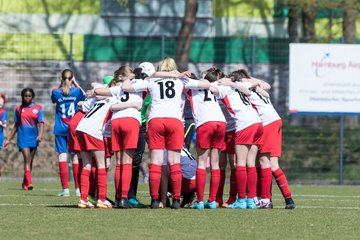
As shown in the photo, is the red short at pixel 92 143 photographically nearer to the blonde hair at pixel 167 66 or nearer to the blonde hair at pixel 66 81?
the blonde hair at pixel 167 66

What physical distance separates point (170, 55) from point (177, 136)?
578 inches

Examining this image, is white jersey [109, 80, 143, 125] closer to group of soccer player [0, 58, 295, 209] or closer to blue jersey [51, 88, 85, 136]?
group of soccer player [0, 58, 295, 209]

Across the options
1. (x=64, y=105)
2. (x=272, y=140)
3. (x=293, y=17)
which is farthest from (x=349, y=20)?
(x=272, y=140)

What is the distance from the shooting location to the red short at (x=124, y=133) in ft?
55.8

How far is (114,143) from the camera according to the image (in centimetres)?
1712

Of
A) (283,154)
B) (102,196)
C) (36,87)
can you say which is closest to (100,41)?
(36,87)

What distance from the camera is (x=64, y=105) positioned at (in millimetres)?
22078

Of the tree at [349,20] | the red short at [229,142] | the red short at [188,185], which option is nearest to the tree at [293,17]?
the tree at [349,20]

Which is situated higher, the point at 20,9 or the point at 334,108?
the point at 20,9

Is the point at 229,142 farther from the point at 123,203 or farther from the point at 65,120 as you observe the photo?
Answer: the point at 65,120

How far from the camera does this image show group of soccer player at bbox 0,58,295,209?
17.0m

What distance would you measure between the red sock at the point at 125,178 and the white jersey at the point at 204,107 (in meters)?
1.14

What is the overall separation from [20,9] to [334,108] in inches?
572

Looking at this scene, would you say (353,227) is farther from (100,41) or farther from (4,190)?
(100,41)
